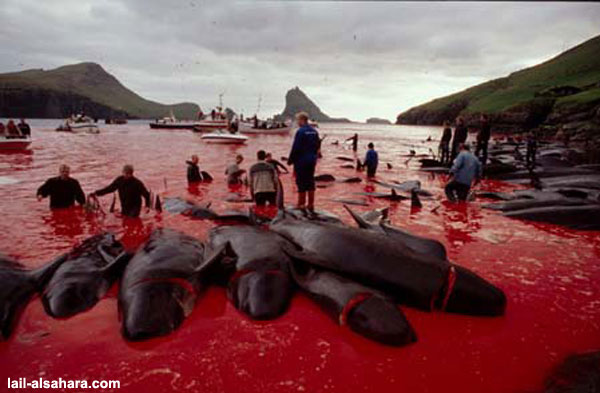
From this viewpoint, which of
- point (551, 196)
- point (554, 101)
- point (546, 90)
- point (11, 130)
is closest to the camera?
point (551, 196)

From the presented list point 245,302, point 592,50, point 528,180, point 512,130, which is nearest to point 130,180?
point 245,302

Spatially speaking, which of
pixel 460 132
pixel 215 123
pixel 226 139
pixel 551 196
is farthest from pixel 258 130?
pixel 551 196

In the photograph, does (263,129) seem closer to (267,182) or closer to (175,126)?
(175,126)

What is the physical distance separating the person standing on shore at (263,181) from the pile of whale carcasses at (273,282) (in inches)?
222

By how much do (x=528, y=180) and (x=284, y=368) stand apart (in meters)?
19.3

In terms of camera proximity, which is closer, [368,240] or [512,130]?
[368,240]

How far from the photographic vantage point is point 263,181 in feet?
39.9

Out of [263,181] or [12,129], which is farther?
[12,129]

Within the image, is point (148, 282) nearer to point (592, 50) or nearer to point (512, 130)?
point (512, 130)

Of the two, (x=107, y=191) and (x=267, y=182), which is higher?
(x=267, y=182)

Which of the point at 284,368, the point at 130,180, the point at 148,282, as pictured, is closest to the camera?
the point at 284,368

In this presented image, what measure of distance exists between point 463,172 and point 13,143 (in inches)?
1257

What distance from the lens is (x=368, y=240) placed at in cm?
600

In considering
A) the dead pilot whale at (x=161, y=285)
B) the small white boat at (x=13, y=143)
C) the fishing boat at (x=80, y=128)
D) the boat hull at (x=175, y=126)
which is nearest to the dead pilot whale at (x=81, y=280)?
the dead pilot whale at (x=161, y=285)
